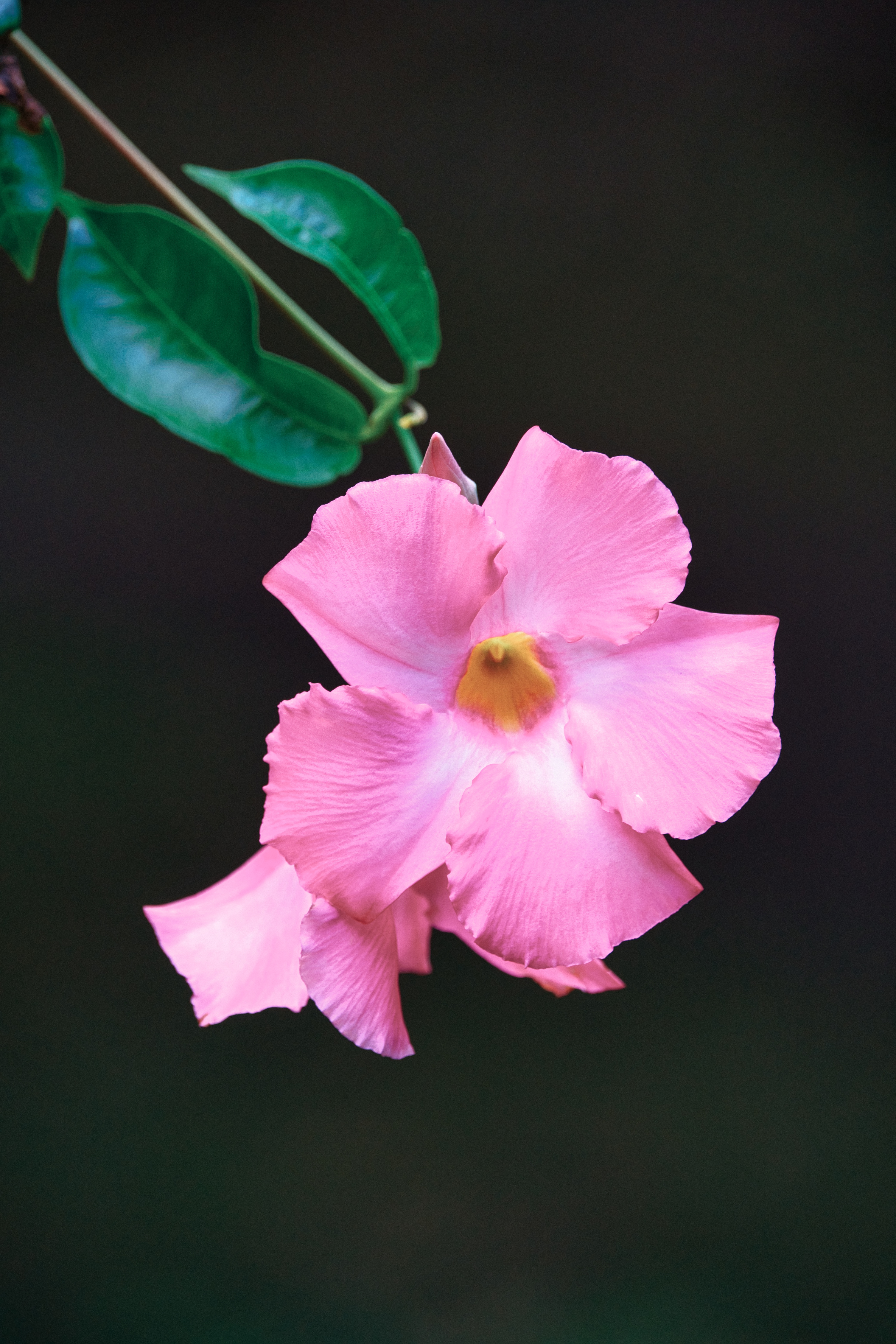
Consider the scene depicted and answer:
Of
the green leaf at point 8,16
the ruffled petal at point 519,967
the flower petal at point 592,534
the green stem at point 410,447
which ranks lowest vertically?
the ruffled petal at point 519,967

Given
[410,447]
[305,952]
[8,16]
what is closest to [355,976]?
[305,952]

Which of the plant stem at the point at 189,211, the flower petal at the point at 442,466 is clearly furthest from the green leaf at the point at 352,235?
the flower petal at the point at 442,466

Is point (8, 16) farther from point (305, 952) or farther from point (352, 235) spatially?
point (305, 952)

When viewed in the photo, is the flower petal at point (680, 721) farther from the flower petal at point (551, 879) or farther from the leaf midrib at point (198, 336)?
the leaf midrib at point (198, 336)

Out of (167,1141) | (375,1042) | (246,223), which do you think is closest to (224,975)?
(375,1042)

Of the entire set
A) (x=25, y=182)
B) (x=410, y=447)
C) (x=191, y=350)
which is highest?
(x=25, y=182)

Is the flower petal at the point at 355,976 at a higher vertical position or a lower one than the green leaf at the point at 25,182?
lower

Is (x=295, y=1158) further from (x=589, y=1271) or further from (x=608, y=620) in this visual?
(x=608, y=620)

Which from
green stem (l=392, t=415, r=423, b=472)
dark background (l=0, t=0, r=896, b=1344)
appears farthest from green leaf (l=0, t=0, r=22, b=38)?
dark background (l=0, t=0, r=896, b=1344)

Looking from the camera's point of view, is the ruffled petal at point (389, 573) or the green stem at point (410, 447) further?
the green stem at point (410, 447)
